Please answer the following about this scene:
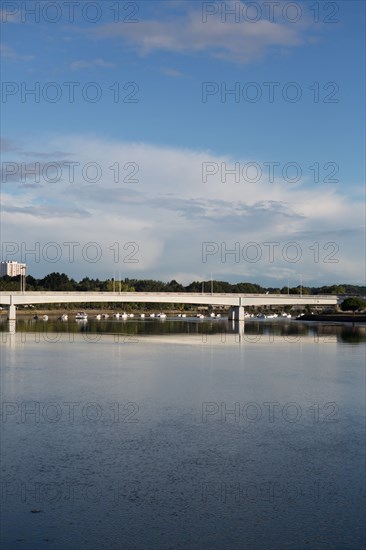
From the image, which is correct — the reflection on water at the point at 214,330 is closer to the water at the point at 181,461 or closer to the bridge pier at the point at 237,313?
the bridge pier at the point at 237,313

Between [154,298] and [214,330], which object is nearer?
[214,330]

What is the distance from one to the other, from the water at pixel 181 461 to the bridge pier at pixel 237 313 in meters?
80.3

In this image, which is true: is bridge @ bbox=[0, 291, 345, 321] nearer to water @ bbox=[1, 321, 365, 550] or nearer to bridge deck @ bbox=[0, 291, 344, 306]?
bridge deck @ bbox=[0, 291, 344, 306]

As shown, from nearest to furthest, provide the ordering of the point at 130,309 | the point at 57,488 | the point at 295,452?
the point at 57,488, the point at 295,452, the point at 130,309

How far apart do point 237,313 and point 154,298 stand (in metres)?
22.2

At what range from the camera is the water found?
11.4 meters

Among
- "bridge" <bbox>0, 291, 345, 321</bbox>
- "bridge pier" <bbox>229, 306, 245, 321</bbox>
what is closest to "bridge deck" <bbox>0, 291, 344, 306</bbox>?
"bridge" <bbox>0, 291, 345, 321</bbox>

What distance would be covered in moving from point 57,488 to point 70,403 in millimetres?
9644

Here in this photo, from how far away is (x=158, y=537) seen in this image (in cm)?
1111

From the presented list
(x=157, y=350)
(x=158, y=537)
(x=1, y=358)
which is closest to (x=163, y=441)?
(x=158, y=537)

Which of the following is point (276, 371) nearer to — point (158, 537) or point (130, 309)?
point (158, 537)

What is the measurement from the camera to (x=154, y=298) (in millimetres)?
97938

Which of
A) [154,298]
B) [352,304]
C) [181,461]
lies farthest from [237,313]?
[181,461]

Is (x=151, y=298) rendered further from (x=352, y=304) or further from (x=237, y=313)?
(x=352, y=304)
